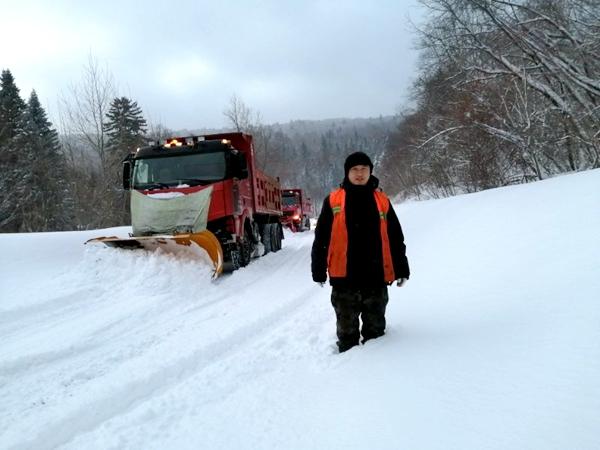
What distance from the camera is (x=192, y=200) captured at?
28.2ft

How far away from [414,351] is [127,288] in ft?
16.7

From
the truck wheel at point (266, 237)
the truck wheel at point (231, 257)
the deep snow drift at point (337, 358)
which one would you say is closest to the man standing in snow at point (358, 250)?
the deep snow drift at point (337, 358)

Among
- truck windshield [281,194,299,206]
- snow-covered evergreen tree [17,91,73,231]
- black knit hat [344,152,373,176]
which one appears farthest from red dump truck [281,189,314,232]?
black knit hat [344,152,373,176]

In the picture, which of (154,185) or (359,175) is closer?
(359,175)

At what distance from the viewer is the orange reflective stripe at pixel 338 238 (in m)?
3.71

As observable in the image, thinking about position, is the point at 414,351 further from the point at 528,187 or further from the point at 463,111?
the point at 463,111

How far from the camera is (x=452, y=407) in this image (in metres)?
2.29

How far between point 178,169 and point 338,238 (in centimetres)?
647

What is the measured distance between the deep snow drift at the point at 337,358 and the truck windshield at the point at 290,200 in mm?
19045

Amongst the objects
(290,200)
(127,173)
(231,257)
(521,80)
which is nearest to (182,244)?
(231,257)

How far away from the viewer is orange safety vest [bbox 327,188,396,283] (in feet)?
12.2

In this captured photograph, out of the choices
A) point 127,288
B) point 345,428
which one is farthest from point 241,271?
point 345,428

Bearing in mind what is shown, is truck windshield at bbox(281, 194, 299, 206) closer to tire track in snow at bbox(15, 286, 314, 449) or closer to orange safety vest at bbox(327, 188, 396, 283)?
tire track in snow at bbox(15, 286, 314, 449)

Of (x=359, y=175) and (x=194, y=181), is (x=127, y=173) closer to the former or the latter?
(x=194, y=181)
